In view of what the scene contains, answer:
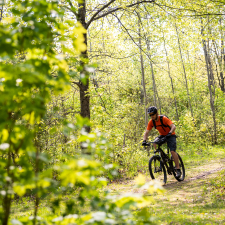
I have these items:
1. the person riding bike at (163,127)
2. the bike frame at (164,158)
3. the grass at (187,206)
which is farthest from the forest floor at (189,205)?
the person riding bike at (163,127)

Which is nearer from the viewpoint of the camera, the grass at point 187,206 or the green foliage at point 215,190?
the grass at point 187,206

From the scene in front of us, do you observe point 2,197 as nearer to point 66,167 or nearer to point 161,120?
point 66,167

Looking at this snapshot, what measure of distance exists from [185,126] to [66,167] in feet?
66.8

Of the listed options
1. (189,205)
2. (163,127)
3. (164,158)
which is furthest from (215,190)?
(163,127)

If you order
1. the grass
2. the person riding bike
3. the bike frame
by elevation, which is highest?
the person riding bike

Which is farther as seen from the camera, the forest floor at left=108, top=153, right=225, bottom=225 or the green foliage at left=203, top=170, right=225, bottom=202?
the green foliage at left=203, top=170, right=225, bottom=202

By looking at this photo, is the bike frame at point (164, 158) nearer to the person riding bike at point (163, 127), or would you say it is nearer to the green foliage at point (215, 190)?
the person riding bike at point (163, 127)

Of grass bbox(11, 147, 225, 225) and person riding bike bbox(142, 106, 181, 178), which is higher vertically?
person riding bike bbox(142, 106, 181, 178)

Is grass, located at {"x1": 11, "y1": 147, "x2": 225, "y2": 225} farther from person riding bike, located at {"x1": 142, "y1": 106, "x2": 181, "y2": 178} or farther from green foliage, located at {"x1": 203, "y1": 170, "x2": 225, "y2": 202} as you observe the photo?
person riding bike, located at {"x1": 142, "y1": 106, "x2": 181, "y2": 178}

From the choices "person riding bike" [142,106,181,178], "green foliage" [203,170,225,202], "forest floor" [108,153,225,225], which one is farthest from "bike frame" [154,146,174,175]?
"green foliage" [203,170,225,202]

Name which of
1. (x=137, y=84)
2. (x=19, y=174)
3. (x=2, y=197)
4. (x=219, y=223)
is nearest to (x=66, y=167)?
(x=19, y=174)

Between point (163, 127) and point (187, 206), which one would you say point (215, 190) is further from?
point (163, 127)

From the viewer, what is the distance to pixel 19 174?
1587mm

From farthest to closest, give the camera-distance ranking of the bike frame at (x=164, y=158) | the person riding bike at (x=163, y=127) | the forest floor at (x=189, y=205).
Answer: the bike frame at (x=164, y=158) < the person riding bike at (x=163, y=127) < the forest floor at (x=189, y=205)
